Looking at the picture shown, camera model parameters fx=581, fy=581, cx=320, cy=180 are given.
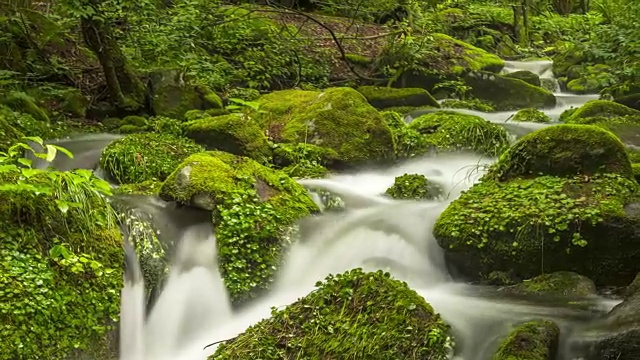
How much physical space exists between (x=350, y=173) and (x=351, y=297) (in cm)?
352

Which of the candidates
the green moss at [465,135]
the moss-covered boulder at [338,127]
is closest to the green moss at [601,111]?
the green moss at [465,135]

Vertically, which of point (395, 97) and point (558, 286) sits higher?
point (558, 286)

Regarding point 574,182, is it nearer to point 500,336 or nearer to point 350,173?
point 500,336

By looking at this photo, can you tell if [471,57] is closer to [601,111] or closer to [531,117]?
[531,117]

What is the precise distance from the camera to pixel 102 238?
14.1 feet

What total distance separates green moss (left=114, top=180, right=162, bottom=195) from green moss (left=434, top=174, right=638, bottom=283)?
267 cm

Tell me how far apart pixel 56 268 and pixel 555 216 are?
3.71 metres

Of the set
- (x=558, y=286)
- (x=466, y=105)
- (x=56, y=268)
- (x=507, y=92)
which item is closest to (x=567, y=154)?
(x=558, y=286)

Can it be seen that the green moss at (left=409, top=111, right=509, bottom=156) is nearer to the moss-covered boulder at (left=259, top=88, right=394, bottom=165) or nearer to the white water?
the moss-covered boulder at (left=259, top=88, right=394, bottom=165)

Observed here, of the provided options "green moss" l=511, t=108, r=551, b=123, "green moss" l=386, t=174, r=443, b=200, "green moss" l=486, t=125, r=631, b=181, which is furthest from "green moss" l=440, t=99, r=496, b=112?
"green moss" l=486, t=125, r=631, b=181

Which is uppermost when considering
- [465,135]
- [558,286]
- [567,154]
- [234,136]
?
[567,154]

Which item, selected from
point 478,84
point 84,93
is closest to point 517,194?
point 84,93

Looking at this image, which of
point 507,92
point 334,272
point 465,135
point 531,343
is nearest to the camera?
point 531,343

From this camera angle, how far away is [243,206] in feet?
16.5
